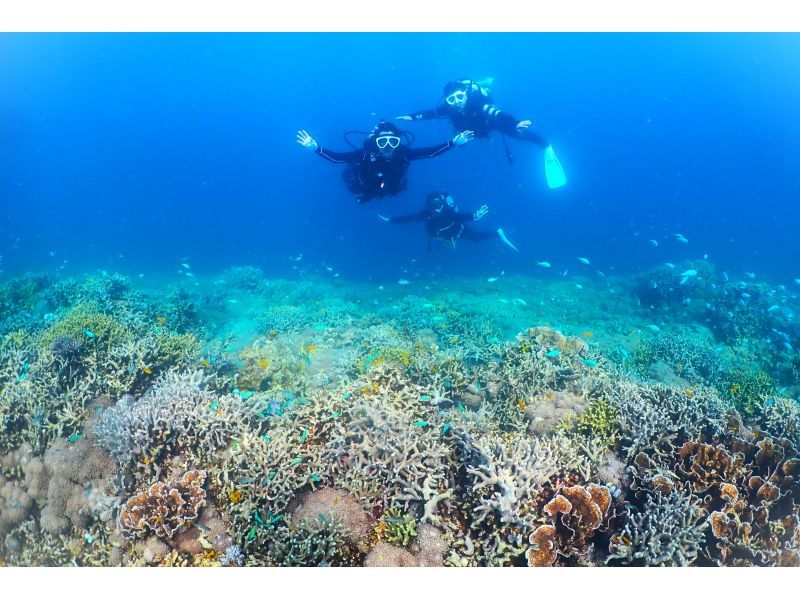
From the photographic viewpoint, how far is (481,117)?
527 inches

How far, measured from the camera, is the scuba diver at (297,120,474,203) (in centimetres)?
1053

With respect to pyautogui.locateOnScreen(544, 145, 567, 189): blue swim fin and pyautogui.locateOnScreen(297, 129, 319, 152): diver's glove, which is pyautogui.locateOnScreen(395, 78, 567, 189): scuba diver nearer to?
pyautogui.locateOnScreen(544, 145, 567, 189): blue swim fin

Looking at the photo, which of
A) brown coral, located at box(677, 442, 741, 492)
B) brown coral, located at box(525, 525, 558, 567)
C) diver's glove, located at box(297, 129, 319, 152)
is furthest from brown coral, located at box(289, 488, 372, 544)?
diver's glove, located at box(297, 129, 319, 152)

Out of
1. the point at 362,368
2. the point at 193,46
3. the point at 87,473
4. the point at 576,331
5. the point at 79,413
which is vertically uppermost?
the point at 193,46

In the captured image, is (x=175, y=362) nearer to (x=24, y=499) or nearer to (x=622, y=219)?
(x=24, y=499)

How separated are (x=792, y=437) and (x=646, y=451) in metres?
2.18

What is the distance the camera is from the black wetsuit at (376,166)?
1093 centimetres

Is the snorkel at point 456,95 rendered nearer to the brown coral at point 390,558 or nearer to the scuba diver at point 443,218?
the scuba diver at point 443,218

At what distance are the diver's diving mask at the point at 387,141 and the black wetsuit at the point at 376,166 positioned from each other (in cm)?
31

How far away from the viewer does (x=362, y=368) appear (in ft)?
22.4

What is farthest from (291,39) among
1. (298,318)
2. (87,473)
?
(87,473)

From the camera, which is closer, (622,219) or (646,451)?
(646,451)

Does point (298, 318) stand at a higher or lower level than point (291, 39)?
lower

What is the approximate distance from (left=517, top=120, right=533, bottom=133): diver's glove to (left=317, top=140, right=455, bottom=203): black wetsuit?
284 centimetres
